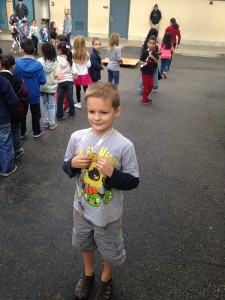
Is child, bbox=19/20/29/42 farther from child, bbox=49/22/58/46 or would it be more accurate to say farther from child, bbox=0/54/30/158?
child, bbox=0/54/30/158

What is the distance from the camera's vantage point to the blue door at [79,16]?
1805 centimetres

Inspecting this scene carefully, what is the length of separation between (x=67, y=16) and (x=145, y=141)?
1185 cm

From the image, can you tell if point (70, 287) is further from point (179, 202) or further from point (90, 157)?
point (179, 202)

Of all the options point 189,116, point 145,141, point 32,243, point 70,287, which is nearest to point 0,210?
point 32,243

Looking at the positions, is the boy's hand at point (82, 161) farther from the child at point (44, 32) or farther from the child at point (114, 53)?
the child at point (44, 32)

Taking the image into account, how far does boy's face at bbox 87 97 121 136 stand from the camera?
1884 millimetres

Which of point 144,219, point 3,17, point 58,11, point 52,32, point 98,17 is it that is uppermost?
point 58,11

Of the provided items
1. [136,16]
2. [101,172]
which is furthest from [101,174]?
[136,16]

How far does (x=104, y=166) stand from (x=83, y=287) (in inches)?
50.6

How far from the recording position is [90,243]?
2.35 meters

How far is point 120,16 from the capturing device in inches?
704

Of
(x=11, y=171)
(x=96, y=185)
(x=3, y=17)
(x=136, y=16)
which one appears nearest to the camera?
(x=96, y=185)

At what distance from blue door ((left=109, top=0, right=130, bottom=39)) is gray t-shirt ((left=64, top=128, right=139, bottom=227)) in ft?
58.1

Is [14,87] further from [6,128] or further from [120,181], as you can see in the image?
[120,181]
